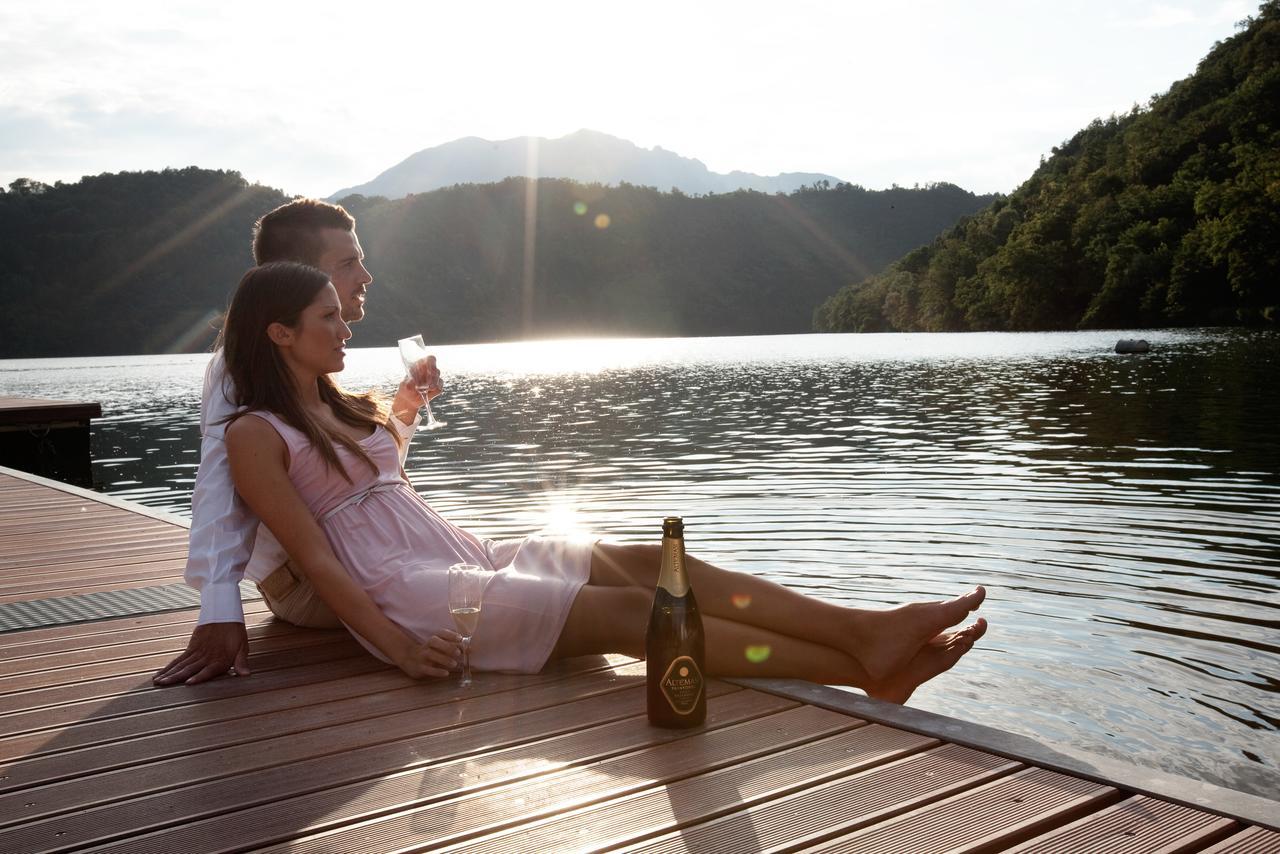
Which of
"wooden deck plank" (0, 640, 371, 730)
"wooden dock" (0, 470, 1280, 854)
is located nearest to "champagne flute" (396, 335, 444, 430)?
"wooden deck plank" (0, 640, 371, 730)

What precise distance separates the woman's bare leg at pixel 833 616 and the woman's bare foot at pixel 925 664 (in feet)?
Answer: 0.15

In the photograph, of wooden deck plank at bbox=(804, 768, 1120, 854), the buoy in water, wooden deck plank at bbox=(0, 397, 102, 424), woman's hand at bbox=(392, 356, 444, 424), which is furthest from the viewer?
the buoy in water

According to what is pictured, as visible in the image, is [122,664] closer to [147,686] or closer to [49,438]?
[147,686]

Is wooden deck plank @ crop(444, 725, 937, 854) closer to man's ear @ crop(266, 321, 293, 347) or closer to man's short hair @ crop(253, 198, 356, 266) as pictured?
man's ear @ crop(266, 321, 293, 347)

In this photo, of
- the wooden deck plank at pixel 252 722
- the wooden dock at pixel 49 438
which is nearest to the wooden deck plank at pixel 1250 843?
the wooden deck plank at pixel 252 722

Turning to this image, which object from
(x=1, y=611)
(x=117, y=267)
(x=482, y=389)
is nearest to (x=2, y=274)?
(x=117, y=267)

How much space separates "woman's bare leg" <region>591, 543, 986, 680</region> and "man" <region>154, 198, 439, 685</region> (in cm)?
144

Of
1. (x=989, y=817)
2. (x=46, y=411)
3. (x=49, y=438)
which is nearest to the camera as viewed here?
(x=989, y=817)

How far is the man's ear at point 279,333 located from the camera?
3285 mm

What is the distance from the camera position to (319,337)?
3324 mm

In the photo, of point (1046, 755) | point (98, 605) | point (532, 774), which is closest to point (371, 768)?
point (532, 774)

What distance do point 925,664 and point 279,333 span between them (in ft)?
7.36

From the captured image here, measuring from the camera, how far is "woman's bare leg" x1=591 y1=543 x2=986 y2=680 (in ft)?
9.41

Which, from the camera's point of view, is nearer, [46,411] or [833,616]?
[833,616]
